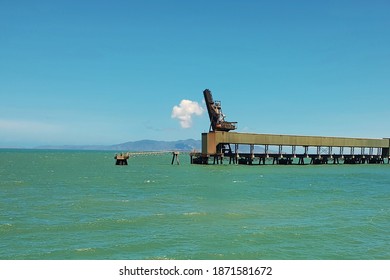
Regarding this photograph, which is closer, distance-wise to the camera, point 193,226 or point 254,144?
point 193,226

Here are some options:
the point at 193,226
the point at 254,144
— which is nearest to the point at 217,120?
the point at 254,144

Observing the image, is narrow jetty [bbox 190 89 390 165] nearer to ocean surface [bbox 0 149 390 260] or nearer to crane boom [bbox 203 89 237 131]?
crane boom [bbox 203 89 237 131]

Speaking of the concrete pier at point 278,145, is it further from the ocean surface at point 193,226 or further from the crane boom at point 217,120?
the ocean surface at point 193,226

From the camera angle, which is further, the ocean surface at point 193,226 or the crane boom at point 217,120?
the crane boom at point 217,120

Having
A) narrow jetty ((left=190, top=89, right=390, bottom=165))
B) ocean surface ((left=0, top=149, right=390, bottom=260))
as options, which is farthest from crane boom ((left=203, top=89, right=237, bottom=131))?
ocean surface ((left=0, top=149, right=390, bottom=260))

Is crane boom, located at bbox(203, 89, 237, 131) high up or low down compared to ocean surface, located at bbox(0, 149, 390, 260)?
up

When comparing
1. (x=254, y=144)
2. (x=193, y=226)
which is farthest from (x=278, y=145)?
(x=193, y=226)

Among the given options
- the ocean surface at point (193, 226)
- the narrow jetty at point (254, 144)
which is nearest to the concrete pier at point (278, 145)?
the narrow jetty at point (254, 144)

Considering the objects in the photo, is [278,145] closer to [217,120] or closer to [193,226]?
[217,120]

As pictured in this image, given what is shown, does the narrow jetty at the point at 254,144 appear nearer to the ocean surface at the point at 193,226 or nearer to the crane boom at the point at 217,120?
the crane boom at the point at 217,120

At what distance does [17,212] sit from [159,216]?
8.47 m

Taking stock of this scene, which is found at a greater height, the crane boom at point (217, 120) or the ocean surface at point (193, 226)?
the crane boom at point (217, 120)
